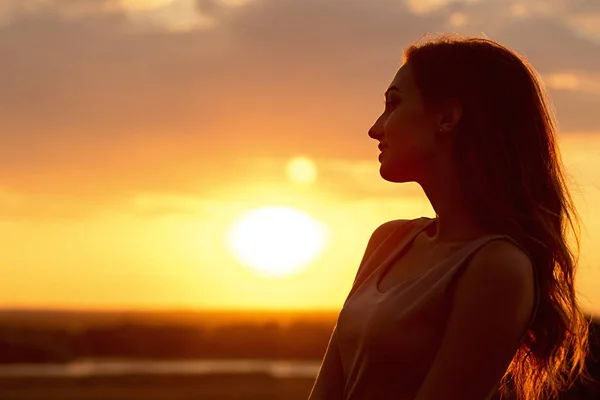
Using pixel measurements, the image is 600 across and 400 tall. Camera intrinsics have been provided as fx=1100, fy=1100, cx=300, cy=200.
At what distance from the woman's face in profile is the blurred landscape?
11.6ft

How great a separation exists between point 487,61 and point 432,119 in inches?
9.3

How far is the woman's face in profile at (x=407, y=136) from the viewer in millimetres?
3316

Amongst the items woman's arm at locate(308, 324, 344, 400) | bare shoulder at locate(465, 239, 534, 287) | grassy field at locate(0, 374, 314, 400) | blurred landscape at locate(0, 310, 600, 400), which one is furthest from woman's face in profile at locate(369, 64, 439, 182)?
grassy field at locate(0, 374, 314, 400)

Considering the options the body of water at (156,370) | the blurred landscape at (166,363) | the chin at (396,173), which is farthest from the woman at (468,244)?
the body of water at (156,370)

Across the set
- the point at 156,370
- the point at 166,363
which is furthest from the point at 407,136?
the point at 166,363

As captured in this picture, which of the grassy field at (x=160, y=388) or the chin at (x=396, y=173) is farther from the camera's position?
the grassy field at (x=160, y=388)

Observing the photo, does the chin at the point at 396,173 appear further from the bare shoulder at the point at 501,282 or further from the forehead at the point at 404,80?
the bare shoulder at the point at 501,282

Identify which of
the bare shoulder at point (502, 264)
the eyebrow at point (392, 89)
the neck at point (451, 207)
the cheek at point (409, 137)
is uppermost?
the eyebrow at point (392, 89)

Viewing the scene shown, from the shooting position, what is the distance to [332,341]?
355 cm

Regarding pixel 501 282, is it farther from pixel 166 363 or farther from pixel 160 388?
pixel 166 363

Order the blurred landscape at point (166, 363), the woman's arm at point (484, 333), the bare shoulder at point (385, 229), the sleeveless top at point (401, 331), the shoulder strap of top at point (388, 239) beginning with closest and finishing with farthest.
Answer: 1. the woman's arm at point (484, 333)
2. the sleeveless top at point (401, 331)
3. the shoulder strap of top at point (388, 239)
4. the bare shoulder at point (385, 229)
5. the blurred landscape at point (166, 363)

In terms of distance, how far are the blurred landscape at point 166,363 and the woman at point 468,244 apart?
11.0 feet

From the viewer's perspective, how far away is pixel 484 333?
3.04m

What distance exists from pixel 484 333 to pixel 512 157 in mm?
545
